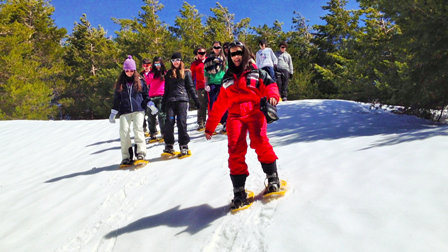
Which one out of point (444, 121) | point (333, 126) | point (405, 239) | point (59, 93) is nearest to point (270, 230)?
point (405, 239)

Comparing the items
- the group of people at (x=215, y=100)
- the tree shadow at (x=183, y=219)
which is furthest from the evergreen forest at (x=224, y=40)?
the tree shadow at (x=183, y=219)

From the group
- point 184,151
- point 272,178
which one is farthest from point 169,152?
point 272,178

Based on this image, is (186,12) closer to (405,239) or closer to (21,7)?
(21,7)

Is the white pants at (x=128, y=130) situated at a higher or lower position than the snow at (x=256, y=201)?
higher

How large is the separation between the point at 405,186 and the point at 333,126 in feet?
14.2

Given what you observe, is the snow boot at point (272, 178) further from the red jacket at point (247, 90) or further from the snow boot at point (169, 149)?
the snow boot at point (169, 149)

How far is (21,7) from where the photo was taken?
34.0 m

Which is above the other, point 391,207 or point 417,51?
point 417,51

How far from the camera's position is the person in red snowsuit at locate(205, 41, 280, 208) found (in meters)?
3.15

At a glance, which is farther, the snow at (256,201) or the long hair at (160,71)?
the long hair at (160,71)

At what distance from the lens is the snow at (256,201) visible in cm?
234

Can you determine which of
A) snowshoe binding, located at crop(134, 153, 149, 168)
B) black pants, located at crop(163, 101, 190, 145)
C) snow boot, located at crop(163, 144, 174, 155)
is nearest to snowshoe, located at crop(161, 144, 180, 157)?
snow boot, located at crop(163, 144, 174, 155)

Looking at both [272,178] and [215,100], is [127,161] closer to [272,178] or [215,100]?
[215,100]

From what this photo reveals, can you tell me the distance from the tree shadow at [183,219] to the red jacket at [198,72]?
4.91 meters
